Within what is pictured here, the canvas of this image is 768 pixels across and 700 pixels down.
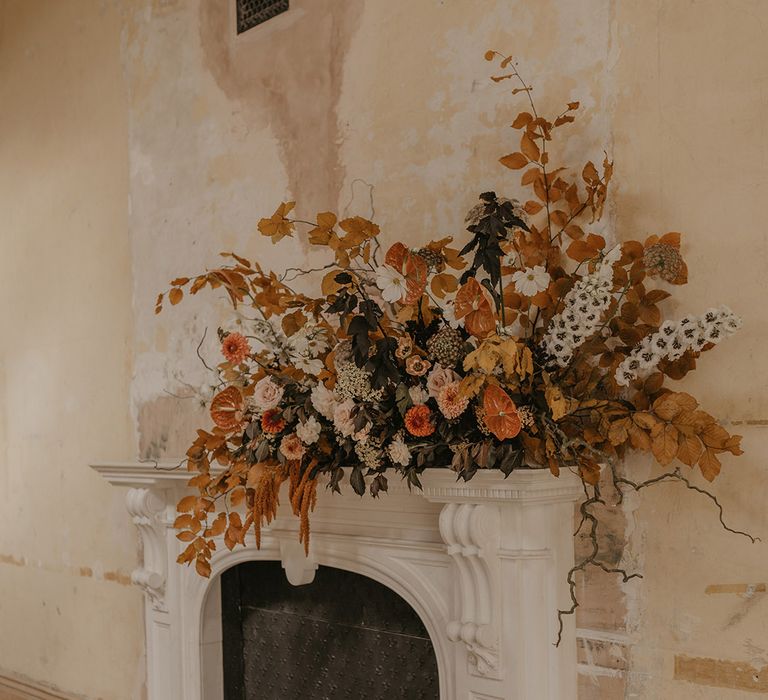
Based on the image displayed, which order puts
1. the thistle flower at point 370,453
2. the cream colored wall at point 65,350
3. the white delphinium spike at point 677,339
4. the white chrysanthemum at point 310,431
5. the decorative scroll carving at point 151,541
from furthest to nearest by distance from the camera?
the cream colored wall at point 65,350 → the decorative scroll carving at point 151,541 → the white chrysanthemum at point 310,431 → the thistle flower at point 370,453 → the white delphinium spike at point 677,339

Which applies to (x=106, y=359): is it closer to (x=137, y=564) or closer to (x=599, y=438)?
(x=137, y=564)

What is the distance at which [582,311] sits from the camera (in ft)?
7.00

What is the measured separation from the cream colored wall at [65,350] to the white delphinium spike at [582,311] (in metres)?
2.15

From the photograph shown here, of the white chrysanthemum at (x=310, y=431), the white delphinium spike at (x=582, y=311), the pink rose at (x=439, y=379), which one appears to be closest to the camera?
the white delphinium spike at (x=582, y=311)

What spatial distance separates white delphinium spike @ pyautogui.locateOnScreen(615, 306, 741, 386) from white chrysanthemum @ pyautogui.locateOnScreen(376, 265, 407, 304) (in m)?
0.51

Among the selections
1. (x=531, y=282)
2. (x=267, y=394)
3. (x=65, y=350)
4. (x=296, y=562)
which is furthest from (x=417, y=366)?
(x=65, y=350)

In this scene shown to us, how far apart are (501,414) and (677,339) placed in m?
0.39

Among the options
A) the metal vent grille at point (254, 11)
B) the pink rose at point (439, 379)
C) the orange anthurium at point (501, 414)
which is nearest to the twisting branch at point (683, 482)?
the orange anthurium at point (501, 414)

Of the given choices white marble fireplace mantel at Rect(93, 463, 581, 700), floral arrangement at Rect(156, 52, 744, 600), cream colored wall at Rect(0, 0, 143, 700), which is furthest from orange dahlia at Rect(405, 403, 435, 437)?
cream colored wall at Rect(0, 0, 143, 700)

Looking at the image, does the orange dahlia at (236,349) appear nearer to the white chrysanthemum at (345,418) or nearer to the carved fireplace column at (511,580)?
the white chrysanthemum at (345,418)

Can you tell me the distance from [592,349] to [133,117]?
236 centimetres

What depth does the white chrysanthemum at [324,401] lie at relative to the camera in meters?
2.42

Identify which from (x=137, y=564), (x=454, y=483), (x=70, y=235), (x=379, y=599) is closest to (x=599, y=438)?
(x=454, y=483)

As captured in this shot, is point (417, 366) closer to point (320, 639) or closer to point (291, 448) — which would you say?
point (291, 448)
